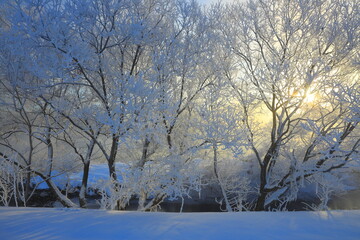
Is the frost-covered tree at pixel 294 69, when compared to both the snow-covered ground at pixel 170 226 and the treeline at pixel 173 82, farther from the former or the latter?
the snow-covered ground at pixel 170 226

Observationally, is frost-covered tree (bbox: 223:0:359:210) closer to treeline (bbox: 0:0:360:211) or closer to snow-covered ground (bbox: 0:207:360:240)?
treeline (bbox: 0:0:360:211)

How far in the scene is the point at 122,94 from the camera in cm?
602

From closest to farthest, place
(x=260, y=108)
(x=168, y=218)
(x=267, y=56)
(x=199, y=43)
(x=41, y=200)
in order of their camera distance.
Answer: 1. (x=168, y=218)
2. (x=199, y=43)
3. (x=267, y=56)
4. (x=260, y=108)
5. (x=41, y=200)

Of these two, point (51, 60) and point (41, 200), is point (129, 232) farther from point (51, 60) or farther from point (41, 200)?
point (41, 200)

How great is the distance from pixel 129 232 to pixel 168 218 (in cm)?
65

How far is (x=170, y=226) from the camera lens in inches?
102

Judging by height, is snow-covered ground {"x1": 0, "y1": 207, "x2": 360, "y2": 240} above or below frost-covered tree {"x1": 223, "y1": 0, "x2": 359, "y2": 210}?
below

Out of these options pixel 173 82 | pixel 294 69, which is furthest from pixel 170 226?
pixel 294 69

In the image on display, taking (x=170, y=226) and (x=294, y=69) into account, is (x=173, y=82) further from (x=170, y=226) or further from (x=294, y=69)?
(x=170, y=226)

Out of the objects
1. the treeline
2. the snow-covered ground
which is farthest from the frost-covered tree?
the snow-covered ground

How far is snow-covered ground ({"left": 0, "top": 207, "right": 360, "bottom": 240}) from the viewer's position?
2.33 metres

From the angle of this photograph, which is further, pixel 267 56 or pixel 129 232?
pixel 267 56

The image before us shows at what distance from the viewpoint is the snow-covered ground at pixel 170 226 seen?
2.33m

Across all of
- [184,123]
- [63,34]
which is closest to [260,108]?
[184,123]
